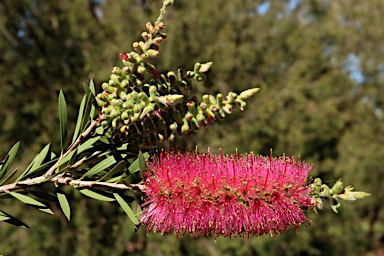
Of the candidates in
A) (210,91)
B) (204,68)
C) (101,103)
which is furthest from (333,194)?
(210,91)

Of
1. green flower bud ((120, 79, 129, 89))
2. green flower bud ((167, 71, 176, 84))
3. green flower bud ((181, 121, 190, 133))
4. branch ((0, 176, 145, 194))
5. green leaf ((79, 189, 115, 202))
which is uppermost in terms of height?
green flower bud ((167, 71, 176, 84))

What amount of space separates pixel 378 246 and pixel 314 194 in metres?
7.28

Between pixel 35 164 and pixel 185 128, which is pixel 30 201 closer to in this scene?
pixel 35 164

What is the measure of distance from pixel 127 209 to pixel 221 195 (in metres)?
0.14

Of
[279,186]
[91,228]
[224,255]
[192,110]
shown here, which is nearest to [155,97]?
[192,110]

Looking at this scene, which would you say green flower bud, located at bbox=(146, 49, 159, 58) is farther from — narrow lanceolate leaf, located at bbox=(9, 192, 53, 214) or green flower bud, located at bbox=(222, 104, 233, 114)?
narrow lanceolate leaf, located at bbox=(9, 192, 53, 214)

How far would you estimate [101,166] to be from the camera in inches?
27.3

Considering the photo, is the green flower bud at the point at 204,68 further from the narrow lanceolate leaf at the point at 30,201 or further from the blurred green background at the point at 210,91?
the blurred green background at the point at 210,91

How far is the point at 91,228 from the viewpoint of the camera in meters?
4.01

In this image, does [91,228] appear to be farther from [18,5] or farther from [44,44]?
[18,5]

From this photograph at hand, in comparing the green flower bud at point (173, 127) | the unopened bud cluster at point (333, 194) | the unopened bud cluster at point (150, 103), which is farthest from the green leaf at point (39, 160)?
the unopened bud cluster at point (333, 194)

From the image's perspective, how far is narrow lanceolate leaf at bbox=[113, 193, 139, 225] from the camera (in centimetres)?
65

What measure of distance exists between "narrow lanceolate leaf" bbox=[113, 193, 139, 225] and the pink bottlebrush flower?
0.12 feet

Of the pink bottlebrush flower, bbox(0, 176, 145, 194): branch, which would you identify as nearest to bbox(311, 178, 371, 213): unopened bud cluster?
the pink bottlebrush flower
